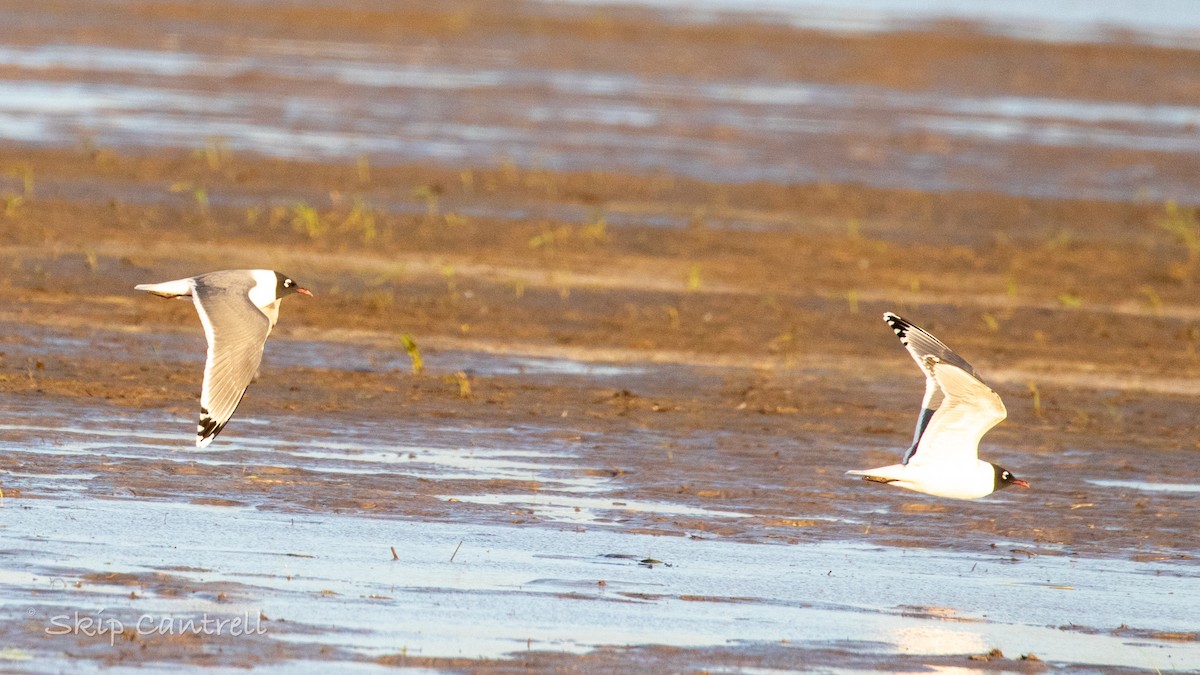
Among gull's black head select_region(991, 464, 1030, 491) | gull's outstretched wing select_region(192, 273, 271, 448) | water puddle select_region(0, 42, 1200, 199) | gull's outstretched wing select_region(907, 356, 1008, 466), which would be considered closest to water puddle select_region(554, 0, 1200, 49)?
water puddle select_region(0, 42, 1200, 199)

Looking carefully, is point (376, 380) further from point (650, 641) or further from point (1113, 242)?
point (1113, 242)

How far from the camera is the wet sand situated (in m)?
7.14

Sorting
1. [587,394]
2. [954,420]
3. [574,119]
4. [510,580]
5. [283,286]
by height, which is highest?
[954,420]

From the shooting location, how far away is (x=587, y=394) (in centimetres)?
1152

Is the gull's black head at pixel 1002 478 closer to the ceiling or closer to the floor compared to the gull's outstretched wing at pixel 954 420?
closer to the floor

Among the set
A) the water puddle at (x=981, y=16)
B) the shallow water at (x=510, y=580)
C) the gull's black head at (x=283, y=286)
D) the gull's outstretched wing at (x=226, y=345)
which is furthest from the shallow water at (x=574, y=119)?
the shallow water at (x=510, y=580)

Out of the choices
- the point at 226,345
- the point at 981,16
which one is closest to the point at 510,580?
the point at 226,345

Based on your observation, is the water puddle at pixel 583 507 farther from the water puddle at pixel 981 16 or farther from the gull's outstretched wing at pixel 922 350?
the water puddle at pixel 981 16

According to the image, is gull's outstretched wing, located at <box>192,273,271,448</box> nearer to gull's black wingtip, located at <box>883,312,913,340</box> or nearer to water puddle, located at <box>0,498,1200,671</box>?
water puddle, located at <box>0,498,1200,671</box>

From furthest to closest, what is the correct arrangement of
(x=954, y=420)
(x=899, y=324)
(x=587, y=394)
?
(x=587, y=394)
(x=954, y=420)
(x=899, y=324)

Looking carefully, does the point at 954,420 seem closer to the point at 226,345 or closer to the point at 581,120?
the point at 226,345

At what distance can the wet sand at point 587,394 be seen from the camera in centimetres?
714

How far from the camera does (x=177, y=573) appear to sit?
23.7ft

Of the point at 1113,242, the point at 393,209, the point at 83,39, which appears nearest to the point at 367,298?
the point at 393,209
